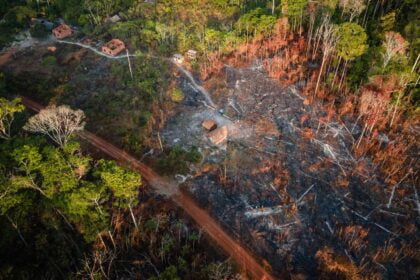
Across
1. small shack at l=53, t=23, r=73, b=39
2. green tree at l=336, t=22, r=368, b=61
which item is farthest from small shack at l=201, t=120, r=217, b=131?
small shack at l=53, t=23, r=73, b=39

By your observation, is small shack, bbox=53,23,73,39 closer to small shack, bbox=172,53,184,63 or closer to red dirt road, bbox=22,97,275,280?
small shack, bbox=172,53,184,63

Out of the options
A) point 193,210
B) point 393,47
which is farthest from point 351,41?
point 193,210

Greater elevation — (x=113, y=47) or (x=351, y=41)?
(x=351, y=41)

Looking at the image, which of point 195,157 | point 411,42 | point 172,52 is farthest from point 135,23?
point 411,42

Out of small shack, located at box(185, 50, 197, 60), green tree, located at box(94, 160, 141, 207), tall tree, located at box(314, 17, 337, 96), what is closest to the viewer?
green tree, located at box(94, 160, 141, 207)

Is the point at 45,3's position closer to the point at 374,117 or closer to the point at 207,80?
the point at 207,80

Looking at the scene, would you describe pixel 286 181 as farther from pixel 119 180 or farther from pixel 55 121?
pixel 55 121

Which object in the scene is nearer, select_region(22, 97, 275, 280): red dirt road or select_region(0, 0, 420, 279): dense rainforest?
select_region(0, 0, 420, 279): dense rainforest
